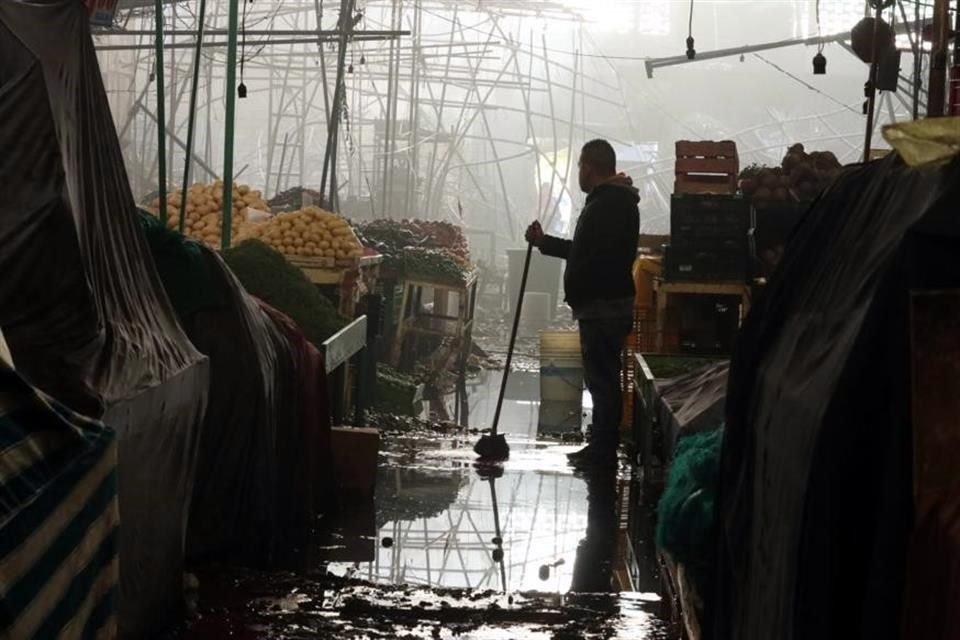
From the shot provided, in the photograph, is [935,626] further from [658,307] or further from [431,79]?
[431,79]

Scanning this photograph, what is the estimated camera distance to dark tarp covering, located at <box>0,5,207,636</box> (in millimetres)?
3779

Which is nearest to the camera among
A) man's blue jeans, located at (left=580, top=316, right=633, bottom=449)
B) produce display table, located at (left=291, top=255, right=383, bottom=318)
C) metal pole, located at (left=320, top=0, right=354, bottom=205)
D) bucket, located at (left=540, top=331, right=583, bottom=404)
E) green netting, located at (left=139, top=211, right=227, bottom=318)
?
green netting, located at (left=139, top=211, right=227, bottom=318)

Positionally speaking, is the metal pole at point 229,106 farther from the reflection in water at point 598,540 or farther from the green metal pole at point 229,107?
the reflection in water at point 598,540

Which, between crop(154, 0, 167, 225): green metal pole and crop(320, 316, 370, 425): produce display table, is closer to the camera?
crop(154, 0, 167, 225): green metal pole

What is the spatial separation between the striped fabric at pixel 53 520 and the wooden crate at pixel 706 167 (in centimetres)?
870

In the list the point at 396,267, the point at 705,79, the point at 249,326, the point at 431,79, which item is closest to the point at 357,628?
the point at 249,326

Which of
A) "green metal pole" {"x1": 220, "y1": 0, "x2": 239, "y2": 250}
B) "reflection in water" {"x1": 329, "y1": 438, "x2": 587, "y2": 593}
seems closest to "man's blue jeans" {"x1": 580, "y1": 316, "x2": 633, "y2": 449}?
"reflection in water" {"x1": 329, "y1": 438, "x2": 587, "y2": 593}

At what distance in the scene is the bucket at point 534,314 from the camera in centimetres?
2680

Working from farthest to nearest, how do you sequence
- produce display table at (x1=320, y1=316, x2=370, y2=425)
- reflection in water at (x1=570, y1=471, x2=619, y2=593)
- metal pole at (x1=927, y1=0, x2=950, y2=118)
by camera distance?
1. produce display table at (x1=320, y1=316, x2=370, y2=425)
2. reflection in water at (x1=570, y1=471, x2=619, y2=593)
3. metal pole at (x1=927, y1=0, x2=950, y2=118)

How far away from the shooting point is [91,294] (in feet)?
12.8

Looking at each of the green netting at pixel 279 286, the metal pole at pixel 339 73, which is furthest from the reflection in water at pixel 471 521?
the metal pole at pixel 339 73

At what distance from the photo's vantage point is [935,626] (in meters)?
1.99

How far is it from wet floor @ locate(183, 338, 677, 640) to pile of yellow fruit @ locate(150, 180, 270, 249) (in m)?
3.48

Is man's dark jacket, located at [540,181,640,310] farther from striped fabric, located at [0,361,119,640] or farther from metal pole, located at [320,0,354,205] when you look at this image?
metal pole, located at [320,0,354,205]
